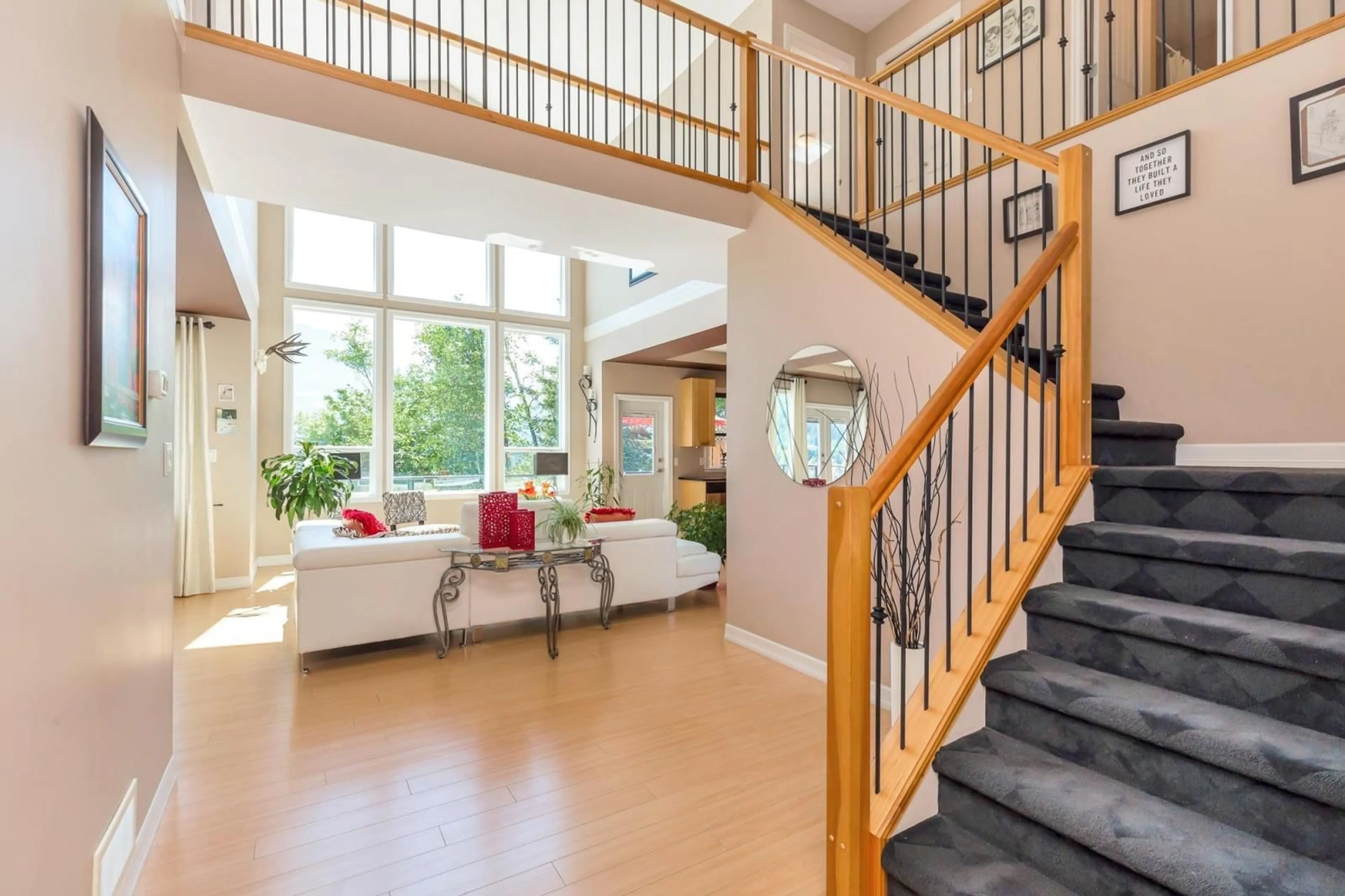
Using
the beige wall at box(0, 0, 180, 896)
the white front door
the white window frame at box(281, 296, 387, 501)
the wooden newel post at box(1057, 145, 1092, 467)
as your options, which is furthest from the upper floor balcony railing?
the beige wall at box(0, 0, 180, 896)

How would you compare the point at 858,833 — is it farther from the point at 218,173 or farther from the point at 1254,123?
the point at 218,173

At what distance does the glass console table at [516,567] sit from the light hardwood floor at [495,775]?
0.12 metres

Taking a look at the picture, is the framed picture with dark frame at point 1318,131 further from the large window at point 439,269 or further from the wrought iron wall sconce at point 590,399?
the large window at point 439,269

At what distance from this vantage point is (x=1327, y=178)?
2479 mm

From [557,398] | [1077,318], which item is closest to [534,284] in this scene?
[557,398]

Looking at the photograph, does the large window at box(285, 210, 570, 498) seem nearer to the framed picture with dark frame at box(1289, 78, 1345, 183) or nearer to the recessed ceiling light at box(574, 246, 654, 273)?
the recessed ceiling light at box(574, 246, 654, 273)

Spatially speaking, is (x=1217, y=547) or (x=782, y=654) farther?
(x=782, y=654)

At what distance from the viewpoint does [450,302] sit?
26.8ft

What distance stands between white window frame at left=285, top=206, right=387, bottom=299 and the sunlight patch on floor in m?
3.86

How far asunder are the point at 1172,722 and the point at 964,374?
974 mm

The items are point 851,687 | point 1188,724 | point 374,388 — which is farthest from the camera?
point 374,388

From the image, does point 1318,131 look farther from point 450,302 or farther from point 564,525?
point 450,302

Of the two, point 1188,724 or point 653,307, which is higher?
point 653,307

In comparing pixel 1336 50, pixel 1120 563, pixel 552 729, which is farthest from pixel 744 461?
pixel 1336 50
